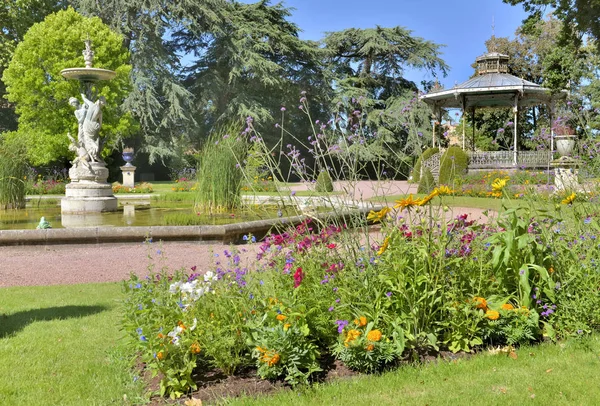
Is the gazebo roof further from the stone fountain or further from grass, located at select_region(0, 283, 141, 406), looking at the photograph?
grass, located at select_region(0, 283, 141, 406)

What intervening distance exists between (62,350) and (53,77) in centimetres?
2325

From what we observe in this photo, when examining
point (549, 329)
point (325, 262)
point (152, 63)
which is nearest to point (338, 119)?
point (325, 262)

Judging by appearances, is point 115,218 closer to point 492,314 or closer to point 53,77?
point 492,314

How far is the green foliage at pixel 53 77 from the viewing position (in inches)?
908

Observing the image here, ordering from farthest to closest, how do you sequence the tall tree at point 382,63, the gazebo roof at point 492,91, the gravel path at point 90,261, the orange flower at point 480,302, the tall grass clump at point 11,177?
the tall tree at point 382,63 → the gazebo roof at point 492,91 → the tall grass clump at point 11,177 → the gravel path at point 90,261 → the orange flower at point 480,302

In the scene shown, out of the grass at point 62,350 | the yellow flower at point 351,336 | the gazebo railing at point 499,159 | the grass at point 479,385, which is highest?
the gazebo railing at point 499,159

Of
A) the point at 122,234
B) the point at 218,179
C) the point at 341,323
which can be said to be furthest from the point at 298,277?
the point at 218,179

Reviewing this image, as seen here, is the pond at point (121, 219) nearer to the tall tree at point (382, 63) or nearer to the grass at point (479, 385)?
the grass at point (479, 385)

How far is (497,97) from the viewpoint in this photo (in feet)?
78.4

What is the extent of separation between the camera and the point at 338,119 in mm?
3734

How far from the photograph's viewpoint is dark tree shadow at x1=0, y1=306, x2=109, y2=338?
4.01 metres

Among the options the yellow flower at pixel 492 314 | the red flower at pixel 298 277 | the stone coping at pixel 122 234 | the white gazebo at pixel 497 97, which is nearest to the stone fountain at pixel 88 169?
the stone coping at pixel 122 234

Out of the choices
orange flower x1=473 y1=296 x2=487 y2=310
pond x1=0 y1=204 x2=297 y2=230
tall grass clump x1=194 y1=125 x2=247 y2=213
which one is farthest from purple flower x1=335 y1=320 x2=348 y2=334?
tall grass clump x1=194 y1=125 x2=247 y2=213

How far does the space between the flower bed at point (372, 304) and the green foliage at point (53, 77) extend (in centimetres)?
2212
